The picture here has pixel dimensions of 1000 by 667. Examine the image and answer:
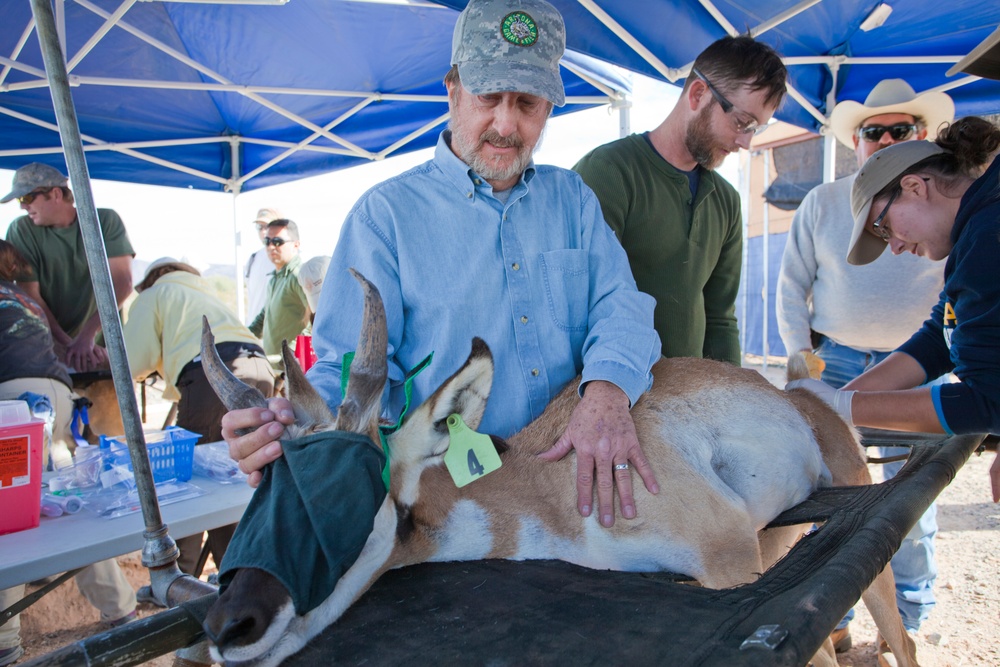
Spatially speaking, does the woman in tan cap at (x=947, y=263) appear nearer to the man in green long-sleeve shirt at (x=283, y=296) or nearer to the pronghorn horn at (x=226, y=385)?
the pronghorn horn at (x=226, y=385)

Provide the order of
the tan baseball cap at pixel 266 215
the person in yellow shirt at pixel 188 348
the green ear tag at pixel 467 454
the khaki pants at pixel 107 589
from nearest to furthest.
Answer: the green ear tag at pixel 467 454 → the khaki pants at pixel 107 589 → the person in yellow shirt at pixel 188 348 → the tan baseball cap at pixel 266 215

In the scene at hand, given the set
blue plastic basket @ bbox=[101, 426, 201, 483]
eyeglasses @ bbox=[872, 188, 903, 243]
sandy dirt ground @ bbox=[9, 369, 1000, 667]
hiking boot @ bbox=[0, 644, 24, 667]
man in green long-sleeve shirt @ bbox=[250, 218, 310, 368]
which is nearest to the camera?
eyeglasses @ bbox=[872, 188, 903, 243]

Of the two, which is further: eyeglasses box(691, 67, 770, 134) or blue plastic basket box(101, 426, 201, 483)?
blue plastic basket box(101, 426, 201, 483)

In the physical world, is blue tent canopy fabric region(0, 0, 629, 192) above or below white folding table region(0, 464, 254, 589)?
above

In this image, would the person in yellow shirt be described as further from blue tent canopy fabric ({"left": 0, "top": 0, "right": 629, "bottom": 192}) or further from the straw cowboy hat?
the straw cowboy hat

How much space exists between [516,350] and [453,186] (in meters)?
0.61

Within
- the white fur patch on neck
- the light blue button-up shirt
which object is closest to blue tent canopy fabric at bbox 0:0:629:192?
the light blue button-up shirt

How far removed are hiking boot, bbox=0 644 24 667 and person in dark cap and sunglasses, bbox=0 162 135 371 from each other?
87.0 inches

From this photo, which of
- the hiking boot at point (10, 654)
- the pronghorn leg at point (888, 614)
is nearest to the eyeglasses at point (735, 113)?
the pronghorn leg at point (888, 614)

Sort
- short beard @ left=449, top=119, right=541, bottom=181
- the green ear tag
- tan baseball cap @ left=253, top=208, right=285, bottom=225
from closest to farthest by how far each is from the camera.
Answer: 1. the green ear tag
2. short beard @ left=449, top=119, right=541, bottom=181
3. tan baseball cap @ left=253, top=208, right=285, bottom=225

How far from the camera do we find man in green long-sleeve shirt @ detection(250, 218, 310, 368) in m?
7.33

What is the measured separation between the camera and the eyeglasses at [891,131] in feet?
15.4

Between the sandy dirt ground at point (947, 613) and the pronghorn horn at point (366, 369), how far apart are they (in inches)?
136

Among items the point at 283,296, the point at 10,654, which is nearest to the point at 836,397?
the point at 10,654
